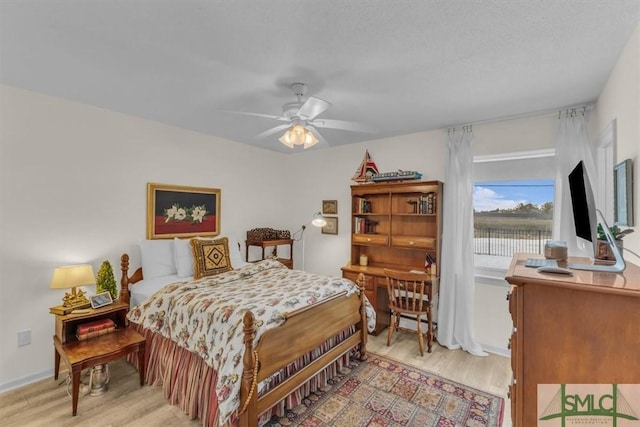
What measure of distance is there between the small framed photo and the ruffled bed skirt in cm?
36

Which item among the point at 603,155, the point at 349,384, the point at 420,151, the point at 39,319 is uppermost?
the point at 420,151

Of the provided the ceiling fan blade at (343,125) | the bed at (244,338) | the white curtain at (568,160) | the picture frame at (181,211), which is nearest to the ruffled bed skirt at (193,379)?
the bed at (244,338)

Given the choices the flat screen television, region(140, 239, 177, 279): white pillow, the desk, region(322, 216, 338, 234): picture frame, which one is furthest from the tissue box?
region(140, 239, 177, 279): white pillow

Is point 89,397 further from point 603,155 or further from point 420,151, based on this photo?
point 603,155

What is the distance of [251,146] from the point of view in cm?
438

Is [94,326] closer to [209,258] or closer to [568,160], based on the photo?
[209,258]

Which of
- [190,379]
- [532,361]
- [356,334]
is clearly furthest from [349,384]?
[532,361]

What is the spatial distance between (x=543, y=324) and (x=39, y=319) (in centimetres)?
371

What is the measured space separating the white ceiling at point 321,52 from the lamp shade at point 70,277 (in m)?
1.53

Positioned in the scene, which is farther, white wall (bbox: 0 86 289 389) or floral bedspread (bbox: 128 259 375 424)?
white wall (bbox: 0 86 289 389)

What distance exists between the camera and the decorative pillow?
312 centimetres

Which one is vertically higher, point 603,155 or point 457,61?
point 457,61

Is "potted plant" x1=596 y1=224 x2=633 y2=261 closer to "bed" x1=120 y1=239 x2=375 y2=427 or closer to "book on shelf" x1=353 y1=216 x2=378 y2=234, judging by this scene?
"bed" x1=120 y1=239 x2=375 y2=427

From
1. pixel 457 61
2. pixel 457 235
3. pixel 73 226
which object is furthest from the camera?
pixel 457 235
